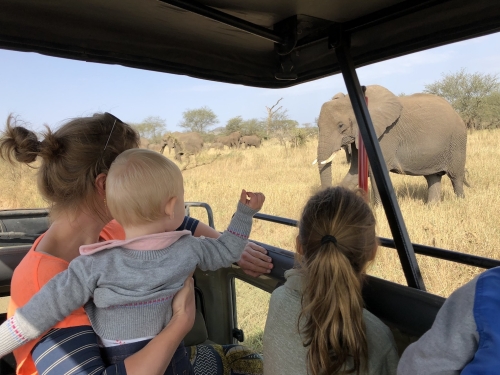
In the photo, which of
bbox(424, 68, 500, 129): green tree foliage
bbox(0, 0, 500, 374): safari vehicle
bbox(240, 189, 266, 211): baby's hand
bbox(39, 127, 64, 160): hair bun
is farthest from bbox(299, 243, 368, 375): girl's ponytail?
bbox(424, 68, 500, 129): green tree foliage

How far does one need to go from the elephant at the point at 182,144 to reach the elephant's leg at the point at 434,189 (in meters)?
12.9

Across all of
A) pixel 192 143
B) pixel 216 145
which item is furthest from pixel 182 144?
pixel 216 145

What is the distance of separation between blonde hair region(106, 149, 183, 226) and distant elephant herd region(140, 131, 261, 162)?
17.7 metres

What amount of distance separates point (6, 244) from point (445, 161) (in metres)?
8.24

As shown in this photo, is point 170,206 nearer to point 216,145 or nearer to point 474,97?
Result: point 474,97

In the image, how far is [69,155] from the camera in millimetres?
1222

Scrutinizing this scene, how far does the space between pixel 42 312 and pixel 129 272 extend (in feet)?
0.66

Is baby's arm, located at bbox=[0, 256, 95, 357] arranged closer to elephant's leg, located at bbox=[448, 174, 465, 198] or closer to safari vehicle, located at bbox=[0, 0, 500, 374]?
safari vehicle, located at bbox=[0, 0, 500, 374]

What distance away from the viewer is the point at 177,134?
2338cm

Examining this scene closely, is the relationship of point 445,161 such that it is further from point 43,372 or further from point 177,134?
point 177,134

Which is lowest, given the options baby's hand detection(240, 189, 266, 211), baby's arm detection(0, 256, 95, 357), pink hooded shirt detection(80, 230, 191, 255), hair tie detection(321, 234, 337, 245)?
baby's arm detection(0, 256, 95, 357)

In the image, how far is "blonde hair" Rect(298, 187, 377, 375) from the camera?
1.07m

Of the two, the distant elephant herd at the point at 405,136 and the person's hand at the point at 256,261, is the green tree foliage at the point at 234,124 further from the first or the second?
the person's hand at the point at 256,261

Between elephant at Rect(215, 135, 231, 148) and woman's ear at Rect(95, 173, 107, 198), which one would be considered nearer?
woman's ear at Rect(95, 173, 107, 198)
